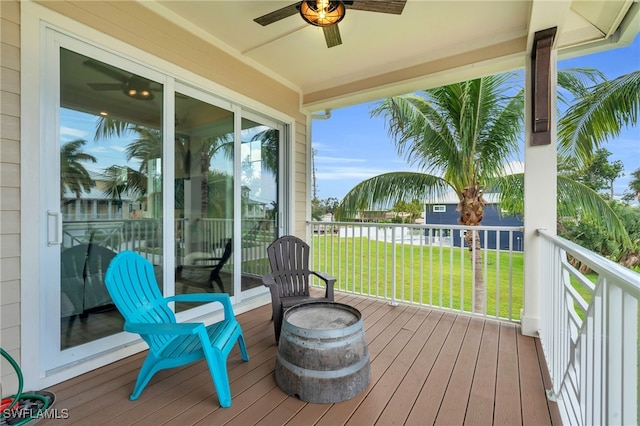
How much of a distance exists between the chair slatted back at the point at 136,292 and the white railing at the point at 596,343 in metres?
2.18

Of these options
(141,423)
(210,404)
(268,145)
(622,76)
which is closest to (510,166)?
(622,76)

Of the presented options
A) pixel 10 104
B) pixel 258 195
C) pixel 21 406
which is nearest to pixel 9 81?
pixel 10 104

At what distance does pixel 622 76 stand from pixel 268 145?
4.22 meters

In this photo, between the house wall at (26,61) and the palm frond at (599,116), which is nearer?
the house wall at (26,61)

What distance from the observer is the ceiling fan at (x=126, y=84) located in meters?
2.22

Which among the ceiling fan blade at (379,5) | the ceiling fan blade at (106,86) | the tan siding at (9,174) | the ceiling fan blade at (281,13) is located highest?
the ceiling fan blade at (281,13)

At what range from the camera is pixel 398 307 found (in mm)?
3574

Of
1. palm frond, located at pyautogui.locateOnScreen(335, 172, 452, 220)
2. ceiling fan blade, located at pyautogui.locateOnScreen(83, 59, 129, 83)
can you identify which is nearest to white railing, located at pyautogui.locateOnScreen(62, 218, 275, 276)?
ceiling fan blade, located at pyautogui.locateOnScreen(83, 59, 129, 83)

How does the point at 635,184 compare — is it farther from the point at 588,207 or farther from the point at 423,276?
the point at 423,276

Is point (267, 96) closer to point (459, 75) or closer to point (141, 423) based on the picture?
point (459, 75)

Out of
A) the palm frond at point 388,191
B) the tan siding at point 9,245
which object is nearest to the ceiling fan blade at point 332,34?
the tan siding at point 9,245

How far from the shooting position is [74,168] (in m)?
2.11

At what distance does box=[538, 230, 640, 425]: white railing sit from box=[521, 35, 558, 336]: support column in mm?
819

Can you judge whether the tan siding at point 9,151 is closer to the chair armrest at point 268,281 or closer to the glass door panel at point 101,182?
the glass door panel at point 101,182
